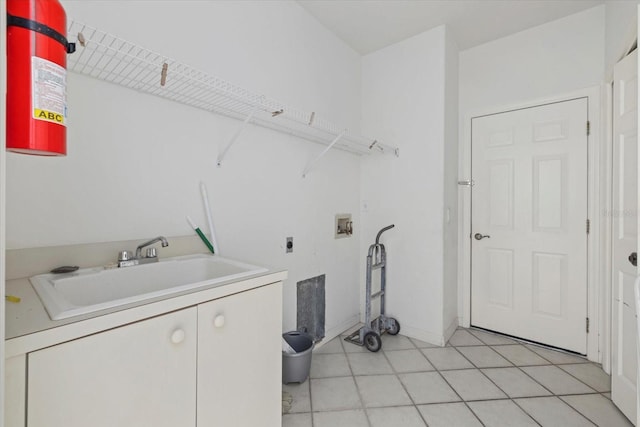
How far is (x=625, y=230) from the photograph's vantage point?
65.1 inches

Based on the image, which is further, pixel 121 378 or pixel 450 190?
pixel 450 190

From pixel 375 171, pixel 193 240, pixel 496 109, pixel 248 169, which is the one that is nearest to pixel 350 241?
pixel 375 171

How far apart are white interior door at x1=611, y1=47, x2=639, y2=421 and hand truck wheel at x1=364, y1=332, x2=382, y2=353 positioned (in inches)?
56.1

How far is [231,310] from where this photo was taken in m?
1.05

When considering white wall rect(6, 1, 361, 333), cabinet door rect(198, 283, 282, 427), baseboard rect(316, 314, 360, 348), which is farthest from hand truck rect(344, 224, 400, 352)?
cabinet door rect(198, 283, 282, 427)

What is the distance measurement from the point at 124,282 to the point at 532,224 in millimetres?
3029

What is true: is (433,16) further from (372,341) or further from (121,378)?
(121,378)

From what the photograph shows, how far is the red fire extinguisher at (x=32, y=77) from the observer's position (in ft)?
1.92

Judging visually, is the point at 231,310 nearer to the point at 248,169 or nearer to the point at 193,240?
the point at 193,240

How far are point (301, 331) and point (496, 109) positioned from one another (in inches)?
104

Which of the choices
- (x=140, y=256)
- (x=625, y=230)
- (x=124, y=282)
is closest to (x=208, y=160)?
(x=140, y=256)

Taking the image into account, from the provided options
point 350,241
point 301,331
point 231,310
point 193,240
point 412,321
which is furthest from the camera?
point 350,241

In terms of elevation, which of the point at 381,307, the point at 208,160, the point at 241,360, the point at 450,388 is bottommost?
the point at 450,388

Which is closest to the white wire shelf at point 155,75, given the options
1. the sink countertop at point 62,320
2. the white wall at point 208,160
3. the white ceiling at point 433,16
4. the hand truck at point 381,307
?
the white wall at point 208,160
